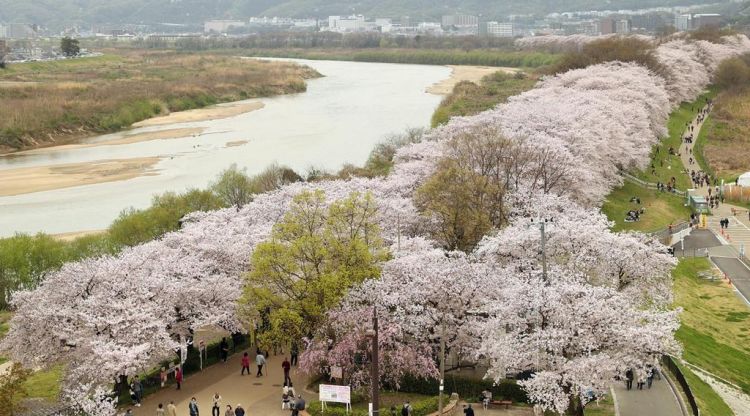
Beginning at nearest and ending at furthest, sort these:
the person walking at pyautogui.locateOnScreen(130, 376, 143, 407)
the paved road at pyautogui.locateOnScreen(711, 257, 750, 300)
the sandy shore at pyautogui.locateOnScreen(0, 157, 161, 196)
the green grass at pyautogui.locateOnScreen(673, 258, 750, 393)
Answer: the person walking at pyautogui.locateOnScreen(130, 376, 143, 407)
the green grass at pyautogui.locateOnScreen(673, 258, 750, 393)
the paved road at pyautogui.locateOnScreen(711, 257, 750, 300)
the sandy shore at pyautogui.locateOnScreen(0, 157, 161, 196)

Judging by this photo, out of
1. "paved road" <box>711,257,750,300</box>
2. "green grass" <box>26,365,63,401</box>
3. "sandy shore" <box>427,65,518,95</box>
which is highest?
"sandy shore" <box>427,65,518,95</box>

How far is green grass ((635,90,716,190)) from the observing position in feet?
180

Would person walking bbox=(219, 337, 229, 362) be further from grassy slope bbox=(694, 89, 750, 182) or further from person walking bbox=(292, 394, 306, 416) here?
grassy slope bbox=(694, 89, 750, 182)

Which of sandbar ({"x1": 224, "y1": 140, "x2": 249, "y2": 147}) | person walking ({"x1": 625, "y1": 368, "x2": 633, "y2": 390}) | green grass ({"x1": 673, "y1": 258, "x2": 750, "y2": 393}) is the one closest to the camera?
person walking ({"x1": 625, "y1": 368, "x2": 633, "y2": 390})

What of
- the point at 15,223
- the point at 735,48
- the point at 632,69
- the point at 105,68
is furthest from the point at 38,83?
the point at 735,48

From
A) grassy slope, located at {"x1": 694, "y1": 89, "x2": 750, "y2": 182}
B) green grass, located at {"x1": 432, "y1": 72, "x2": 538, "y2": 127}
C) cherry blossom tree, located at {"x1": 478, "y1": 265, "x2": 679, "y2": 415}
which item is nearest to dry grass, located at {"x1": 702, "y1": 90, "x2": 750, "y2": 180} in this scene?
grassy slope, located at {"x1": 694, "y1": 89, "x2": 750, "y2": 182}

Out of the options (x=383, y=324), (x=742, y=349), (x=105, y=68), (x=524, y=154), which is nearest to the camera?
(x=383, y=324)

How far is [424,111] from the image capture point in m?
93.9

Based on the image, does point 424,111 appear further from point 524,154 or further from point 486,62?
point 486,62

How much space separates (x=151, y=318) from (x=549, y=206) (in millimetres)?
15434

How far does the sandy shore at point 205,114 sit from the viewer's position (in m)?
97.5

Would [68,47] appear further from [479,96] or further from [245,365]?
[245,365]

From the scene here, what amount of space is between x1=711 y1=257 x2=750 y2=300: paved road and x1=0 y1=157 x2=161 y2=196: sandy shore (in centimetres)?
4199

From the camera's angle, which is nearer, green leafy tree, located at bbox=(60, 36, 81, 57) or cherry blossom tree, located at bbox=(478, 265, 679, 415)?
cherry blossom tree, located at bbox=(478, 265, 679, 415)
